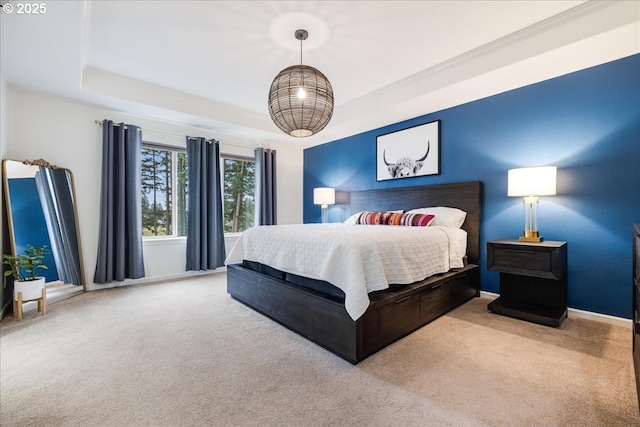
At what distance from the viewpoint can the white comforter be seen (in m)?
1.92

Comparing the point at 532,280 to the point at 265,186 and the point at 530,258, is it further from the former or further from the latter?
the point at 265,186

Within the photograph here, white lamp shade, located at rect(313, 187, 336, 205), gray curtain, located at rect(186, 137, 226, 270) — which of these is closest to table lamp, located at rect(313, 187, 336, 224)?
white lamp shade, located at rect(313, 187, 336, 205)

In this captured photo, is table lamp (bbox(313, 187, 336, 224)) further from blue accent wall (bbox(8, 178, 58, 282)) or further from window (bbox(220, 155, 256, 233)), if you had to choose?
blue accent wall (bbox(8, 178, 58, 282))

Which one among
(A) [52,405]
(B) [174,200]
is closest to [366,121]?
(B) [174,200]

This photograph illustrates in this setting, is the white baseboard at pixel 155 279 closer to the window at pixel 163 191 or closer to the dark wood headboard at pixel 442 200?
the window at pixel 163 191

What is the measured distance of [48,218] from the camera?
3234 mm

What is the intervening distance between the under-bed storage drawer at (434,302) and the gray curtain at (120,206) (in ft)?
12.2

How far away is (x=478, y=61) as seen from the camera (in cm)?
286

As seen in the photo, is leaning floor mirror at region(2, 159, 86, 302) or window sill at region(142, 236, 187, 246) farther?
window sill at region(142, 236, 187, 246)

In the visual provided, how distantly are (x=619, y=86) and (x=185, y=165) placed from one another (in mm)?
5165

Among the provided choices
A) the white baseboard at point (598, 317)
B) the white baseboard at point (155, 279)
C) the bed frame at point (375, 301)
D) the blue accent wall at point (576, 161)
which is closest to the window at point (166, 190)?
the white baseboard at point (155, 279)

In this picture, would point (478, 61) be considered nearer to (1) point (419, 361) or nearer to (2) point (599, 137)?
(2) point (599, 137)

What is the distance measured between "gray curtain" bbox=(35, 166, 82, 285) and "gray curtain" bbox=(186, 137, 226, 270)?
1336mm

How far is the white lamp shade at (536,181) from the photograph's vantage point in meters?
2.59
